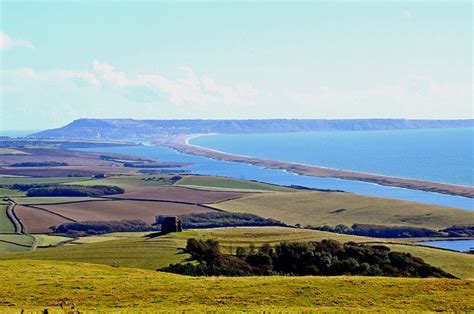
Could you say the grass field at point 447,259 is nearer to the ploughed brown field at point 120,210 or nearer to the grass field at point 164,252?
the grass field at point 164,252

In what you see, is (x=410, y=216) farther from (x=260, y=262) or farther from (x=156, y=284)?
(x=156, y=284)

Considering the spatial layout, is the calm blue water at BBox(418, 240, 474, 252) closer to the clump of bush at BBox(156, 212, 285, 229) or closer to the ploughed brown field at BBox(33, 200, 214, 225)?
the clump of bush at BBox(156, 212, 285, 229)

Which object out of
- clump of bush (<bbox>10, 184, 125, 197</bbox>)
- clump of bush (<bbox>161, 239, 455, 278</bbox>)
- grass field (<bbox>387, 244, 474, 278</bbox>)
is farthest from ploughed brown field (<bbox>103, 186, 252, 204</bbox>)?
clump of bush (<bbox>161, 239, 455, 278</bbox>)

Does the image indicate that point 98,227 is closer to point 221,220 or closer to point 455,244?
point 221,220

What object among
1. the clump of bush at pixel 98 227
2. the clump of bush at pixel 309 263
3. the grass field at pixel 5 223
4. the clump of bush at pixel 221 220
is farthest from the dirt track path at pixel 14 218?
the clump of bush at pixel 309 263

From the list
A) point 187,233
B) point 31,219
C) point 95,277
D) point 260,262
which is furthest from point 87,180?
point 95,277
